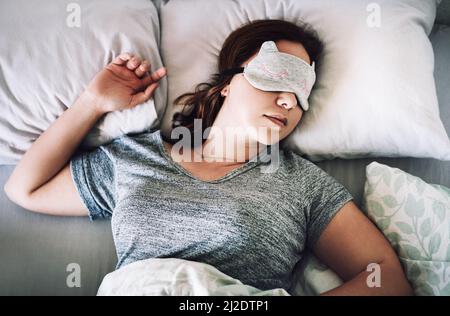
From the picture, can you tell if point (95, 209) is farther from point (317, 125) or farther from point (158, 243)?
point (317, 125)

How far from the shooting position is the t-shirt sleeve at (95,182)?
109 cm

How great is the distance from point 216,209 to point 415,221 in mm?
490

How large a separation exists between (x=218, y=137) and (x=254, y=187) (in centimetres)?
18

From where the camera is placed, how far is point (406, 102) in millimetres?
1154

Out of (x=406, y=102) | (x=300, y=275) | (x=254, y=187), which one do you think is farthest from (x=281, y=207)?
(x=406, y=102)

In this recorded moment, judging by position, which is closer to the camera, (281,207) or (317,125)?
(281,207)

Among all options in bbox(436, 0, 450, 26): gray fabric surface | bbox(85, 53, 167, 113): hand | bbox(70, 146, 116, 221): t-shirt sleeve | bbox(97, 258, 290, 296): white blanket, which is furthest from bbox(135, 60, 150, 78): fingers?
bbox(436, 0, 450, 26): gray fabric surface

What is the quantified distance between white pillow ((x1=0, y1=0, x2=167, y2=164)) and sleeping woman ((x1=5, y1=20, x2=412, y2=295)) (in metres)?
0.04

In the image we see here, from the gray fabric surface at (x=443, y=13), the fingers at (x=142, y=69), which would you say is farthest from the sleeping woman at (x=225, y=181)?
the gray fabric surface at (x=443, y=13)

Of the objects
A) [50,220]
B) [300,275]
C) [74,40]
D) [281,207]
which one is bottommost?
[300,275]

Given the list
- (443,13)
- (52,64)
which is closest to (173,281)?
(52,64)

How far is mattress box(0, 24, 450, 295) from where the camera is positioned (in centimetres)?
112

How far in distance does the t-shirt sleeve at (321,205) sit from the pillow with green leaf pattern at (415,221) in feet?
0.37

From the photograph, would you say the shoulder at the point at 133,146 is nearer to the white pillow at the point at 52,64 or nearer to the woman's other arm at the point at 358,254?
the white pillow at the point at 52,64
